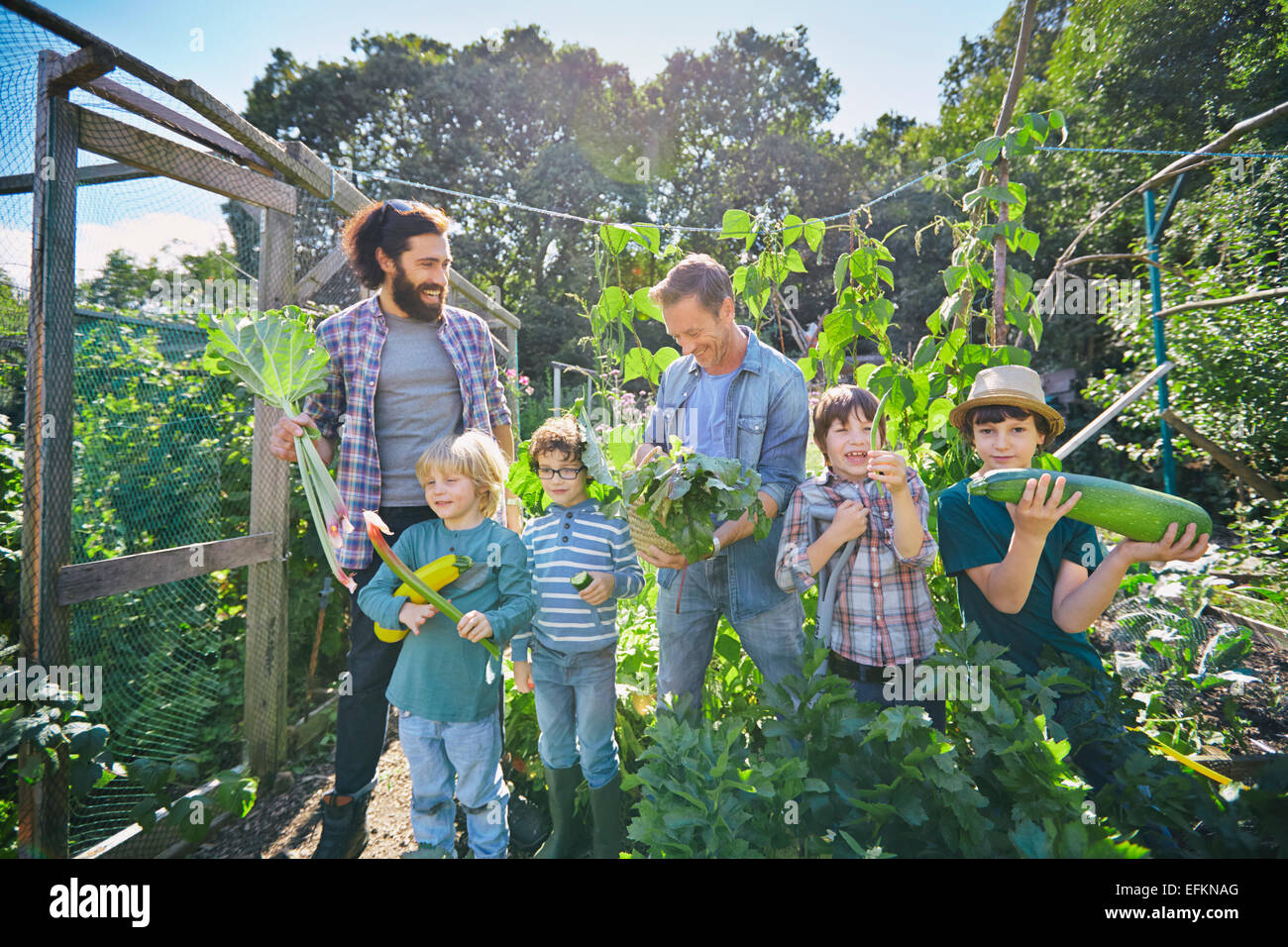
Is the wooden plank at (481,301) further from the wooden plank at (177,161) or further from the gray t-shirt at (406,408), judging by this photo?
the gray t-shirt at (406,408)

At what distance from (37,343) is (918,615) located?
9.91 ft

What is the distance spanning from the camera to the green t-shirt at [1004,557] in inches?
75.4

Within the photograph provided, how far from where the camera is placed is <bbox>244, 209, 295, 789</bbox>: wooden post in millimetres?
2916

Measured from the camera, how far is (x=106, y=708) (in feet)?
9.39

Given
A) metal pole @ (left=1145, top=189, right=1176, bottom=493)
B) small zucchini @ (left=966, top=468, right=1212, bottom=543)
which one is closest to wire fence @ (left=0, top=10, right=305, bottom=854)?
small zucchini @ (left=966, top=468, right=1212, bottom=543)

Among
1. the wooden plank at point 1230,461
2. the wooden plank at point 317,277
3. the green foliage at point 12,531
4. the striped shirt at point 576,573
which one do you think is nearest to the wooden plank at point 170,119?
the wooden plank at point 317,277

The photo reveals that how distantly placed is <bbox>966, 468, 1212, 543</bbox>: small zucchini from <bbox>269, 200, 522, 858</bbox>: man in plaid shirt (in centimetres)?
171

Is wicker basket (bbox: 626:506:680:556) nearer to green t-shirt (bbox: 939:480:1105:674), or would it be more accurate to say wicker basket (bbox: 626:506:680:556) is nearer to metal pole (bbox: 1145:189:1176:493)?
green t-shirt (bbox: 939:480:1105:674)

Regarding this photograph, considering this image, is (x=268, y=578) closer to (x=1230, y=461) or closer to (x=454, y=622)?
(x=454, y=622)

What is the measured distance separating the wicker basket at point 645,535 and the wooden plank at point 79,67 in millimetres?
2287

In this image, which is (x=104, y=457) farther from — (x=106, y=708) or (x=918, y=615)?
(x=918, y=615)

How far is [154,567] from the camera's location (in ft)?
7.85

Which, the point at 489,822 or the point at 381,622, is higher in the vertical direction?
the point at 381,622

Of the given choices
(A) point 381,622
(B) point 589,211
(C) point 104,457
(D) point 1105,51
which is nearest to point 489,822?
(A) point 381,622
